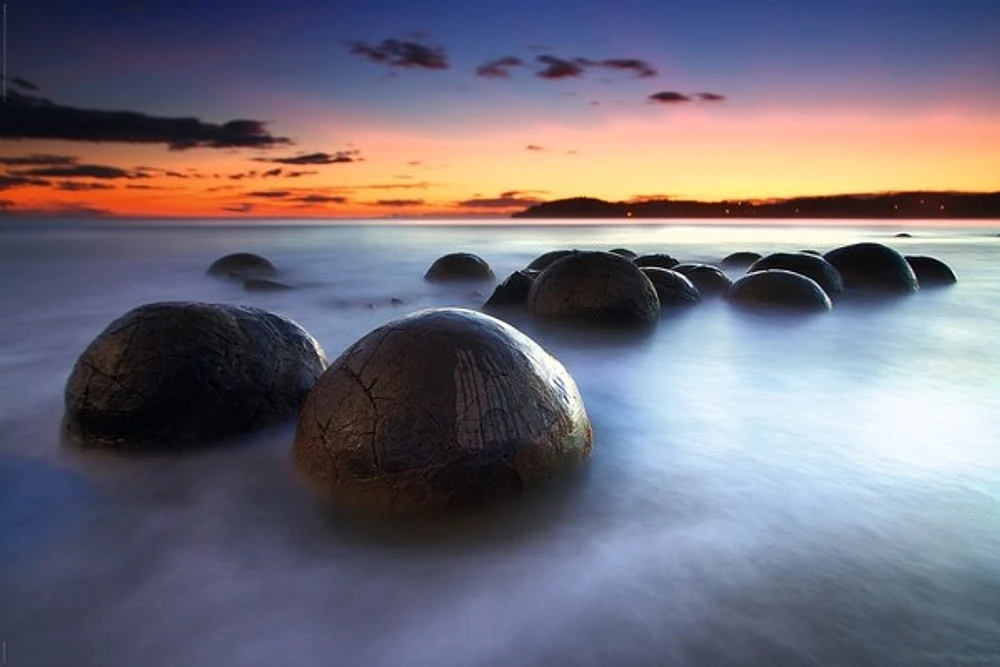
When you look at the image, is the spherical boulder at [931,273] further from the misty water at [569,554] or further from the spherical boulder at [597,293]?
the misty water at [569,554]

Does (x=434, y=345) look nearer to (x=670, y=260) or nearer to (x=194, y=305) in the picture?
(x=194, y=305)

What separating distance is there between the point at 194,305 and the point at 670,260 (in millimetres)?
11653

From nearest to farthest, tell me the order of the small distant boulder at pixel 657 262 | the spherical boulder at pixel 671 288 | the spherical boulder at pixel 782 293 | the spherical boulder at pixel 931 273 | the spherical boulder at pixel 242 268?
the spherical boulder at pixel 782 293 < the spherical boulder at pixel 671 288 < the small distant boulder at pixel 657 262 < the spherical boulder at pixel 931 273 < the spherical boulder at pixel 242 268

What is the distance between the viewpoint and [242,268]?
16.8 metres

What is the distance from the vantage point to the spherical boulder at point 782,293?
32.7ft

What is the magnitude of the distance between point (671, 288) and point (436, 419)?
7.82 m

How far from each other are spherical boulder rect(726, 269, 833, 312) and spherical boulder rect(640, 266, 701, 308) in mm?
761

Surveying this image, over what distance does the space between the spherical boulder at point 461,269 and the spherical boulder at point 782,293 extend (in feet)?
21.2

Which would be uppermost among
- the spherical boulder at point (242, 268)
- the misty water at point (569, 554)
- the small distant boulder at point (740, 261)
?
the small distant boulder at point (740, 261)

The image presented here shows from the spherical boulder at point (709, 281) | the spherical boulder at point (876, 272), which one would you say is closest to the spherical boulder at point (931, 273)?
the spherical boulder at point (876, 272)

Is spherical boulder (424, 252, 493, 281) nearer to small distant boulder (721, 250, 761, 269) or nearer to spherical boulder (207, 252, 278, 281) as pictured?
spherical boulder (207, 252, 278, 281)

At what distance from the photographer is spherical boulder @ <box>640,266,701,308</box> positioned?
10.2 metres

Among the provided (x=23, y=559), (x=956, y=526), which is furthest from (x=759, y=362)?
(x=23, y=559)

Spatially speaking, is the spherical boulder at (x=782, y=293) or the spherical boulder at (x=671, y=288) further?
the spherical boulder at (x=671, y=288)
